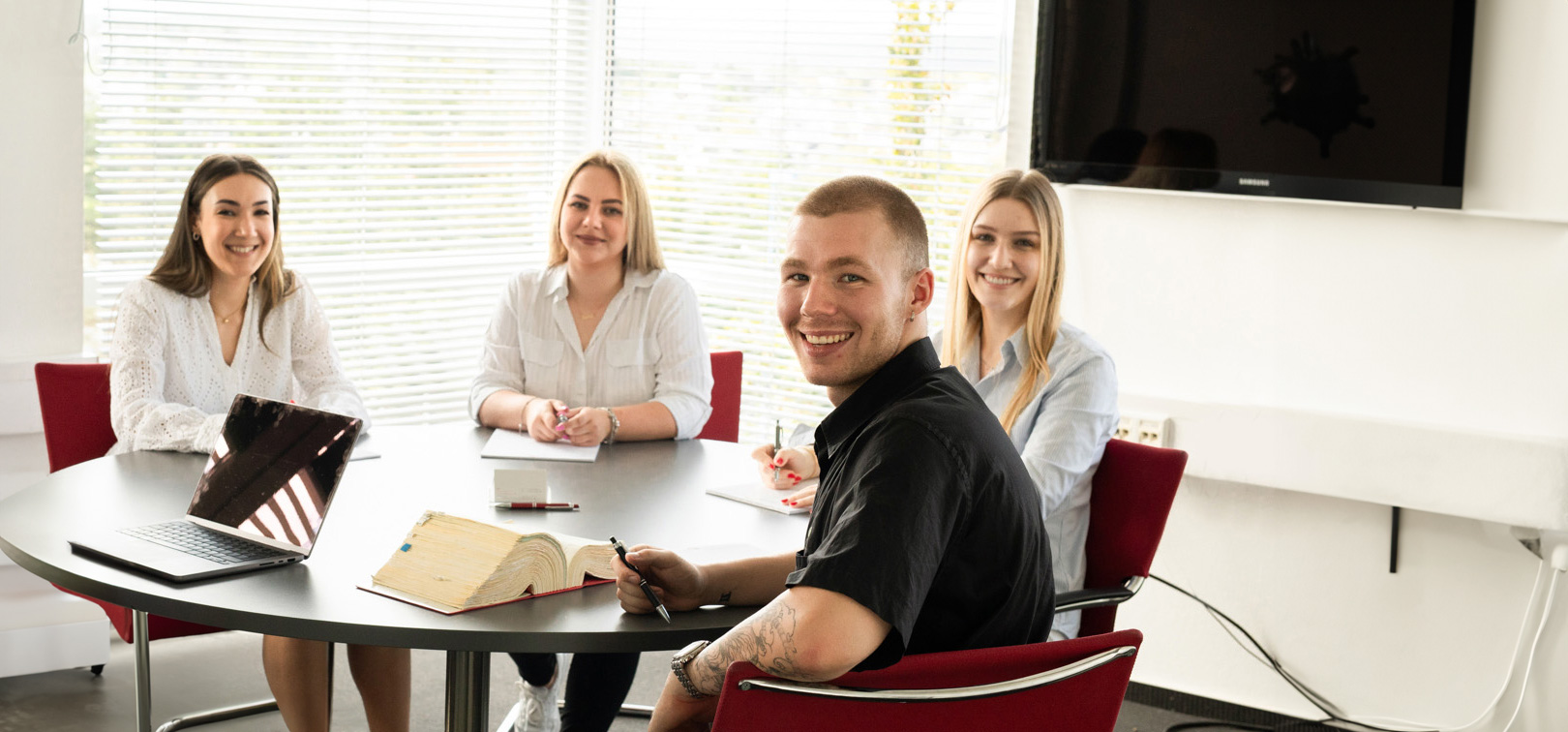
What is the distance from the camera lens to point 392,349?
184 inches

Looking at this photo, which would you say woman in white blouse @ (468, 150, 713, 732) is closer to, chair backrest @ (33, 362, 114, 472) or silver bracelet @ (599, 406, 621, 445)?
silver bracelet @ (599, 406, 621, 445)

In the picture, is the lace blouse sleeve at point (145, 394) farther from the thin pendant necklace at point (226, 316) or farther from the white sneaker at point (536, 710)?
the white sneaker at point (536, 710)

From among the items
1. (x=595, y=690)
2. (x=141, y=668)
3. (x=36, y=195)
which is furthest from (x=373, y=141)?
(x=595, y=690)

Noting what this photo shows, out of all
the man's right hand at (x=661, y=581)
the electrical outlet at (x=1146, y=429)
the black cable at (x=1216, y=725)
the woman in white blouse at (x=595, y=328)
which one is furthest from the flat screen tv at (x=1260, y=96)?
the man's right hand at (x=661, y=581)

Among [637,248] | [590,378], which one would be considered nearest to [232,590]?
[590,378]

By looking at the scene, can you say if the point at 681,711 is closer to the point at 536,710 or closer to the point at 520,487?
the point at 520,487

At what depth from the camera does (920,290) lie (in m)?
1.84

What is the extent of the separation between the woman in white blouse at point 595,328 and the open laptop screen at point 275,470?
92 centimetres

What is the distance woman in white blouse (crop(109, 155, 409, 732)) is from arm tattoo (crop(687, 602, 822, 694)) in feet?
4.40

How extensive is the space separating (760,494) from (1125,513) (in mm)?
702

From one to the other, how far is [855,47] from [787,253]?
277cm

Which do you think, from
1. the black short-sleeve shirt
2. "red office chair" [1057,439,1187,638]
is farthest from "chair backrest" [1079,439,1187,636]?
the black short-sleeve shirt

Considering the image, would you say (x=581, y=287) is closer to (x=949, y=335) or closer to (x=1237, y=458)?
(x=949, y=335)

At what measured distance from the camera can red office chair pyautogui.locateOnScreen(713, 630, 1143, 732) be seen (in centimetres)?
145
